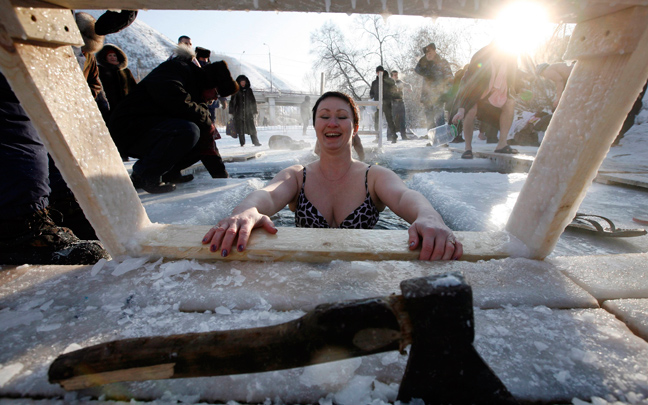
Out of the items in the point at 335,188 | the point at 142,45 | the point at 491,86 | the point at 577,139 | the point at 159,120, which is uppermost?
the point at 142,45

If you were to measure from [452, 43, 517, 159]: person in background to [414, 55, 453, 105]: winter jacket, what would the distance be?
4.04 m

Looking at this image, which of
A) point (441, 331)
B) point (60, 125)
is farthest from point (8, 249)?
point (441, 331)

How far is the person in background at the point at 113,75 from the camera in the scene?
13.2ft

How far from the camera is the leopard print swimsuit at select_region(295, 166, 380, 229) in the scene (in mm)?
2098

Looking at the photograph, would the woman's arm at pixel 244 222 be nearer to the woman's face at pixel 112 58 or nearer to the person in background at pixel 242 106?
the woman's face at pixel 112 58

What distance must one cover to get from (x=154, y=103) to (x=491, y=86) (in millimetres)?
4845

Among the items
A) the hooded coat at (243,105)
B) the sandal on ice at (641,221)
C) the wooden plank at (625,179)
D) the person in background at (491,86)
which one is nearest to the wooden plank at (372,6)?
the sandal on ice at (641,221)

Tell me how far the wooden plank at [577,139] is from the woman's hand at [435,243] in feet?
1.04

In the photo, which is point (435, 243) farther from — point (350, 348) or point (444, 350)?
point (350, 348)

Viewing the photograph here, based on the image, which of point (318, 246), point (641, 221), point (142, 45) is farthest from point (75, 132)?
point (142, 45)

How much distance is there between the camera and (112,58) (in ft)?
13.2

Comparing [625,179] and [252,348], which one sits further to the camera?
[625,179]

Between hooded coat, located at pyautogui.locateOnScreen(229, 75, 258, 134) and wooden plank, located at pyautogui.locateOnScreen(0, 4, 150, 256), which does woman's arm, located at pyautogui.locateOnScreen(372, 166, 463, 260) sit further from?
hooded coat, located at pyautogui.locateOnScreen(229, 75, 258, 134)

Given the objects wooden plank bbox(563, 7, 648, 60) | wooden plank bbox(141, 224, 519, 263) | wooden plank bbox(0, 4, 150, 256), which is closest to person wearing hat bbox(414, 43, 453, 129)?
wooden plank bbox(563, 7, 648, 60)
